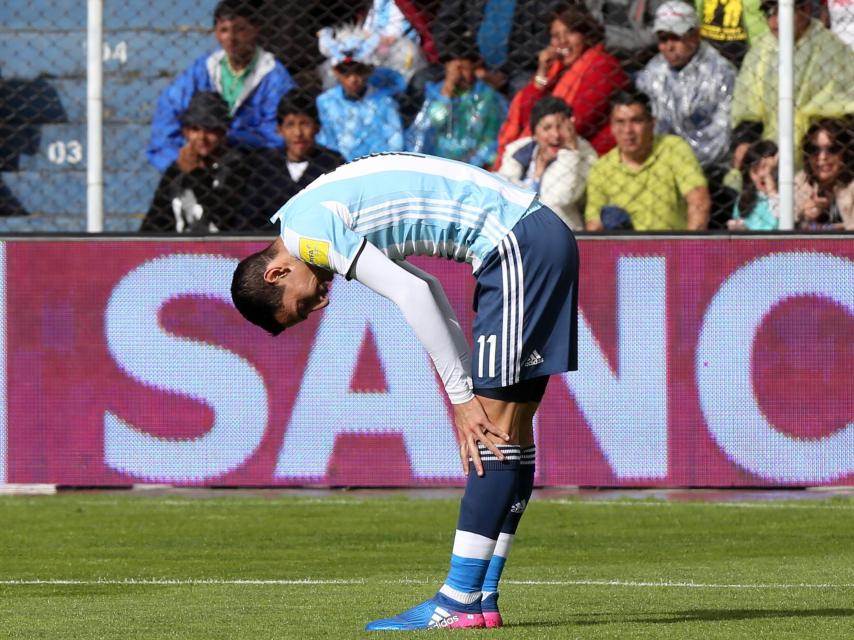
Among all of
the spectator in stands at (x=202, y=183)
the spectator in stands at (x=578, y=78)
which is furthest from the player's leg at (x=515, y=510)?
the spectator in stands at (x=578, y=78)

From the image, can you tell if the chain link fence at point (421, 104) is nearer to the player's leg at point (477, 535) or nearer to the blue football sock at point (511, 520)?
the blue football sock at point (511, 520)

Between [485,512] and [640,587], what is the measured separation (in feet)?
4.95

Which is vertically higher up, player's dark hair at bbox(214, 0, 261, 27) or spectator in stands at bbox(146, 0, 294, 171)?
player's dark hair at bbox(214, 0, 261, 27)

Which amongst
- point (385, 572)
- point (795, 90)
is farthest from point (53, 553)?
point (795, 90)

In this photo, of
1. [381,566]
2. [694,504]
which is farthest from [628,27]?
[381,566]

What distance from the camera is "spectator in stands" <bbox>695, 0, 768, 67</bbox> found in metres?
10.6

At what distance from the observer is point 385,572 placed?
7.04 meters

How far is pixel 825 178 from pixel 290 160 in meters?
3.39

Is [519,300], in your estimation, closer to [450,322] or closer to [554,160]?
[450,322]

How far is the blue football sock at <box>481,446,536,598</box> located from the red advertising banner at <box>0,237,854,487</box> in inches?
187

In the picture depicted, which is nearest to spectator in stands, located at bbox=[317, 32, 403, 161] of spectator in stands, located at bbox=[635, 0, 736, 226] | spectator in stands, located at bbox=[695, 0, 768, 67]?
spectator in stands, located at bbox=[635, 0, 736, 226]

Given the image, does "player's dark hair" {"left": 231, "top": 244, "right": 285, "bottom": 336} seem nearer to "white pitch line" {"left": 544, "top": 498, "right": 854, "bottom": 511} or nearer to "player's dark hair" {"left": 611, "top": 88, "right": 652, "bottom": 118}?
"white pitch line" {"left": 544, "top": 498, "right": 854, "bottom": 511}

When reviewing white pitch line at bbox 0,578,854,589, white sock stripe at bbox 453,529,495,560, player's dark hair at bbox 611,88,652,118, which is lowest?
white pitch line at bbox 0,578,854,589

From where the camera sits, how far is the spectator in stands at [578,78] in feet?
35.3
